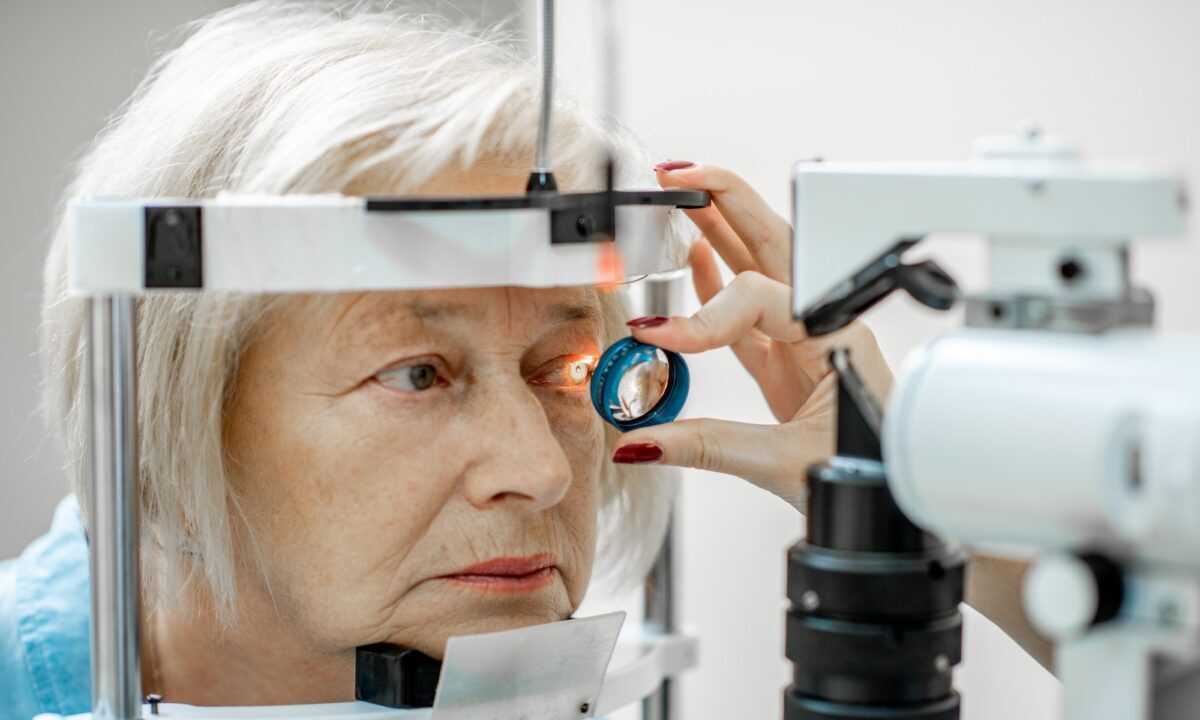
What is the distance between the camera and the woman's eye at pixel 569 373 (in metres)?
1.06

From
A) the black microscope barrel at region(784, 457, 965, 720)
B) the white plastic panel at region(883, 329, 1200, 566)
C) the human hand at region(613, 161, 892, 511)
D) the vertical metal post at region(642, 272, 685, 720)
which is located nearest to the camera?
the white plastic panel at region(883, 329, 1200, 566)

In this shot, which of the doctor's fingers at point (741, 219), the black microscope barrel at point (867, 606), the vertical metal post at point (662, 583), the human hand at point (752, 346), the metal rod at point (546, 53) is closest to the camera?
the black microscope barrel at point (867, 606)

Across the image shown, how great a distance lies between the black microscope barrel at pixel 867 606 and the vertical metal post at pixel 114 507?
16.3 inches

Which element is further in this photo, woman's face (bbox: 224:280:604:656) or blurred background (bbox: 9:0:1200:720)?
blurred background (bbox: 9:0:1200:720)

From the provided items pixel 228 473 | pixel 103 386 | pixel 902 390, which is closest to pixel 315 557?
pixel 228 473

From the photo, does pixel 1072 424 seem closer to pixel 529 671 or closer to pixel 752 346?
pixel 529 671

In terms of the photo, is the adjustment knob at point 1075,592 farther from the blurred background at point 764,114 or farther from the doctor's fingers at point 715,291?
the blurred background at point 764,114

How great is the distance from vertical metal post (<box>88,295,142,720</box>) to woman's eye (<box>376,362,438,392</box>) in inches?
7.7

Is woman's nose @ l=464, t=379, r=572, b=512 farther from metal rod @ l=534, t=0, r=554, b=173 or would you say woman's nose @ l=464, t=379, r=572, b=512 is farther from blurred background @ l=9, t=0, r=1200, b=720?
blurred background @ l=9, t=0, r=1200, b=720

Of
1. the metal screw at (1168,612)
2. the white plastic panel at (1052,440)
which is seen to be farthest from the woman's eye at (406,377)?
the metal screw at (1168,612)

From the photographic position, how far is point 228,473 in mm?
1047

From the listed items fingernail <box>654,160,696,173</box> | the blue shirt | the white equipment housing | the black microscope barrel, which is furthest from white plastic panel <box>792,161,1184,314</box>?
the blue shirt

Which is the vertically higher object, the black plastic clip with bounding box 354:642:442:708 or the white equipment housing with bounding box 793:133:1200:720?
the white equipment housing with bounding box 793:133:1200:720

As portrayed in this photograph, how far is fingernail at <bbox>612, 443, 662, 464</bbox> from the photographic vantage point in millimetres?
1025
